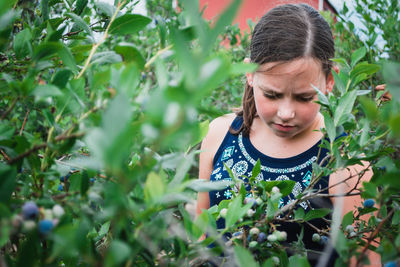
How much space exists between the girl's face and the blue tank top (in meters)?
0.17

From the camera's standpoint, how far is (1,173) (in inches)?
18.4

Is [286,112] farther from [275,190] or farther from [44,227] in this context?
[44,227]

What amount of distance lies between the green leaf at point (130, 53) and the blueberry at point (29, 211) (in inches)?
10.7

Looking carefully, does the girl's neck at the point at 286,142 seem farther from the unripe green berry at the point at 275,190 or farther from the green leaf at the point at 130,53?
the green leaf at the point at 130,53

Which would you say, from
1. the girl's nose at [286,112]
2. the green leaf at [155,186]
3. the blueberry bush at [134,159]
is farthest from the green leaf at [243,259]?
the girl's nose at [286,112]

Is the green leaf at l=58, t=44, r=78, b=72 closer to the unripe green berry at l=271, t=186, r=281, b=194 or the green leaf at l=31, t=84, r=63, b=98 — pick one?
the green leaf at l=31, t=84, r=63, b=98

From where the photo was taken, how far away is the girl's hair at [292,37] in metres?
1.52

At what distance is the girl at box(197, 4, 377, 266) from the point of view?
1.42 metres

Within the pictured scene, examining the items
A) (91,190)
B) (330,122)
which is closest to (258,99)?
(330,122)

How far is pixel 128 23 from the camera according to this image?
28.1 inches

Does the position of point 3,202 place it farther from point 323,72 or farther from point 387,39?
point 387,39

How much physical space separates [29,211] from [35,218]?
0.02 meters

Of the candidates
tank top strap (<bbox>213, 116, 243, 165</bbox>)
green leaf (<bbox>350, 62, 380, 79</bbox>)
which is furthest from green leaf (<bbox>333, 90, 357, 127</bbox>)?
tank top strap (<bbox>213, 116, 243, 165</bbox>)

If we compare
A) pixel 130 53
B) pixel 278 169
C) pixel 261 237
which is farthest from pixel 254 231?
pixel 278 169
